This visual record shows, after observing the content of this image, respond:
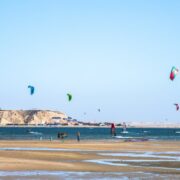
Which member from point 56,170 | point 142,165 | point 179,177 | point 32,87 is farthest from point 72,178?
point 32,87

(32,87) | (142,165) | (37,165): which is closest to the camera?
(37,165)

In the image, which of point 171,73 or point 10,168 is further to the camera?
point 171,73

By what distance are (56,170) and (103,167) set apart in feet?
10.2

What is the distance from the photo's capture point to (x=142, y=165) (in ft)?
92.5

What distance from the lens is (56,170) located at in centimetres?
2448

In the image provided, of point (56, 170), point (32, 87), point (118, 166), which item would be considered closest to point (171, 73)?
point (32, 87)

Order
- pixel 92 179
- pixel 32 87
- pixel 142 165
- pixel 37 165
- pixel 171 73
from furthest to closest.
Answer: pixel 32 87, pixel 171 73, pixel 142 165, pixel 37 165, pixel 92 179

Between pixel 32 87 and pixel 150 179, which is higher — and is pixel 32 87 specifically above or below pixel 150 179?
above

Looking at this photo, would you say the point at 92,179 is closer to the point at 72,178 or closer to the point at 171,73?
the point at 72,178

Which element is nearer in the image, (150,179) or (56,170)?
(150,179)

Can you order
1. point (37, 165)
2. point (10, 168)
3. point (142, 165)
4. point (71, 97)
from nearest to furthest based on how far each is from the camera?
1. point (10, 168)
2. point (37, 165)
3. point (142, 165)
4. point (71, 97)

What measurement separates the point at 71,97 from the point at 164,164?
29.5m

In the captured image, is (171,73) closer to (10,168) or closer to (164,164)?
(164,164)

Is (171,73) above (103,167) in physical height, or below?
above
